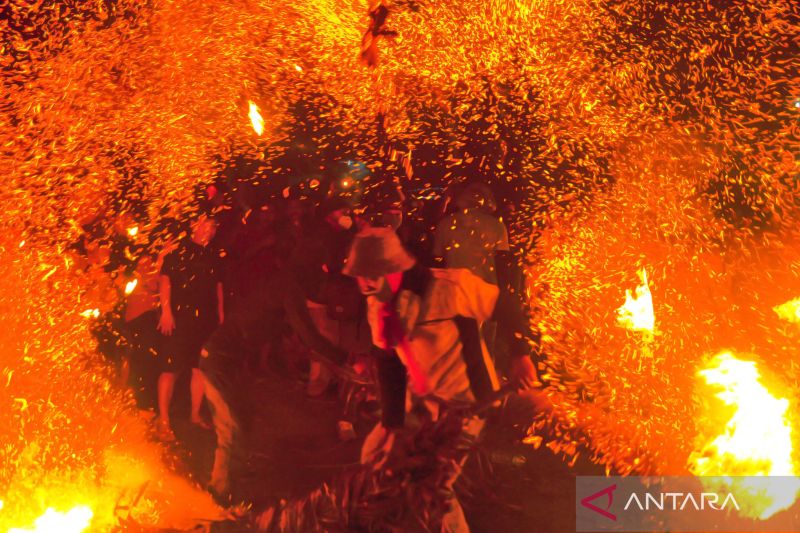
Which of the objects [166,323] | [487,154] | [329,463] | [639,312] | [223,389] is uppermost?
[487,154]

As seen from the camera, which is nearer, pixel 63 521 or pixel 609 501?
pixel 609 501

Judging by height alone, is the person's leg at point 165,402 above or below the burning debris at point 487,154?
below

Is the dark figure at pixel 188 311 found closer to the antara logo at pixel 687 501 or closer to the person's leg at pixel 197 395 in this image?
the person's leg at pixel 197 395

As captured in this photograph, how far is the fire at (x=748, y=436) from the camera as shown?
1648mm

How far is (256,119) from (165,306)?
0.56 meters

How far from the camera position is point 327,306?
175 cm

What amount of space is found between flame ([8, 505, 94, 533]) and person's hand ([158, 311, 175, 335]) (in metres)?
0.52

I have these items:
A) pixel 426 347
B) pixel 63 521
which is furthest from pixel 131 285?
pixel 426 347

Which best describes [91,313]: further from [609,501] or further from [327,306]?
[609,501]

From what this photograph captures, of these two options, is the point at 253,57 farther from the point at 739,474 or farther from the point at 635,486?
the point at 739,474

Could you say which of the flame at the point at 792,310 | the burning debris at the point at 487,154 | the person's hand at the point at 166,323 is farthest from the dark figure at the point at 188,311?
the flame at the point at 792,310

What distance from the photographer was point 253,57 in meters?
1.85

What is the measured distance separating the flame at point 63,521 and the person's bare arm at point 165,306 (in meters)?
0.53

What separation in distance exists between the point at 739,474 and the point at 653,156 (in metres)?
0.81
